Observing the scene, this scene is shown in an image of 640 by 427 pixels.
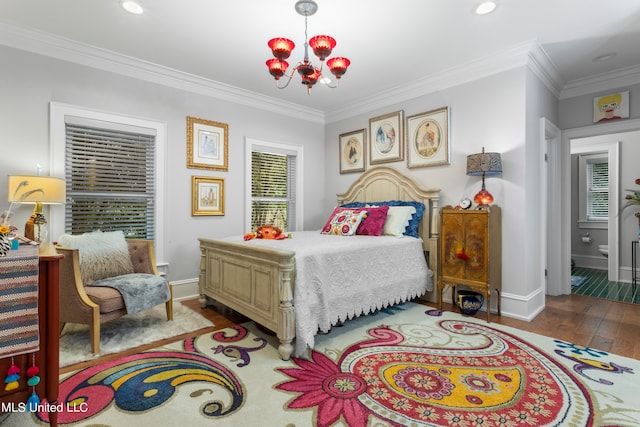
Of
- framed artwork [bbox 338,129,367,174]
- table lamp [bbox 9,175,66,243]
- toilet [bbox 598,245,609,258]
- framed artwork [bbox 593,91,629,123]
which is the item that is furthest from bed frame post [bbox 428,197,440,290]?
toilet [bbox 598,245,609,258]

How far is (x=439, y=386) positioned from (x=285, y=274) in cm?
124

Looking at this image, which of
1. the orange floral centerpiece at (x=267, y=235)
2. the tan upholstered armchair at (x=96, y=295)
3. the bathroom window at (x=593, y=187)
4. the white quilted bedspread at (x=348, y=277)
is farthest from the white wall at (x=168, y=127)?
the bathroom window at (x=593, y=187)

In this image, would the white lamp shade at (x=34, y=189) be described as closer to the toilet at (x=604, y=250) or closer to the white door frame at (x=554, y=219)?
the white door frame at (x=554, y=219)

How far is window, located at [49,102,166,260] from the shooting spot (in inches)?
124

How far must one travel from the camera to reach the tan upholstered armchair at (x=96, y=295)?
240cm

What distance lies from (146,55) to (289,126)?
2150 millimetres

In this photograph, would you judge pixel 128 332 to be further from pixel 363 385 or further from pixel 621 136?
pixel 621 136

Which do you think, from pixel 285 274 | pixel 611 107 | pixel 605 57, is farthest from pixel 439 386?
pixel 611 107

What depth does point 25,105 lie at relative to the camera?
2.96 metres

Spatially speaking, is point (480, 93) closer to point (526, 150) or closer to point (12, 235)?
point (526, 150)

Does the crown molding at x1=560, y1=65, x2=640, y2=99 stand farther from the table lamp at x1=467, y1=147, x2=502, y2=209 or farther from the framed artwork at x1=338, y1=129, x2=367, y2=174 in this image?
the framed artwork at x1=338, y1=129, x2=367, y2=174

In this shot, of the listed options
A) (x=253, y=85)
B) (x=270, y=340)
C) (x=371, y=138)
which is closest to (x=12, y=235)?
(x=270, y=340)

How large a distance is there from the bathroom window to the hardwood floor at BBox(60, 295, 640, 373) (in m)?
3.03

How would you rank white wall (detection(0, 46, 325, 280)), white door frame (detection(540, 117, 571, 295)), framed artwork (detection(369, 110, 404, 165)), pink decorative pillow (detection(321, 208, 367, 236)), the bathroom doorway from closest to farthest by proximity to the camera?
white wall (detection(0, 46, 325, 280))
pink decorative pillow (detection(321, 208, 367, 236))
white door frame (detection(540, 117, 571, 295))
framed artwork (detection(369, 110, 404, 165))
the bathroom doorway
